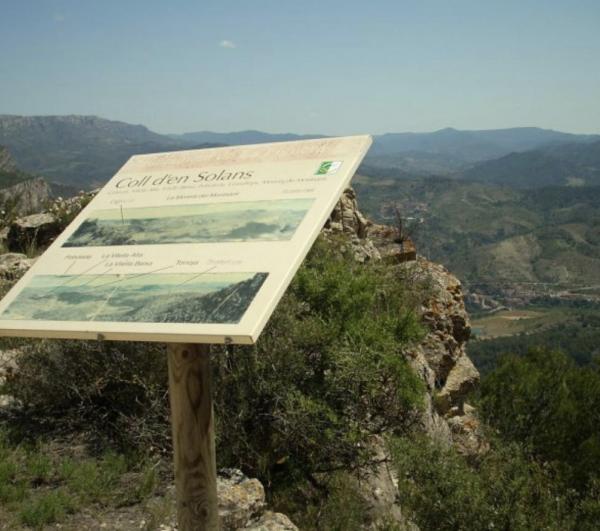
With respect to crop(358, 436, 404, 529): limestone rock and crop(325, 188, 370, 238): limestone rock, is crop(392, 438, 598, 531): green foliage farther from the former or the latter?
crop(325, 188, 370, 238): limestone rock

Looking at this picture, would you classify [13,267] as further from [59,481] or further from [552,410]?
[552,410]

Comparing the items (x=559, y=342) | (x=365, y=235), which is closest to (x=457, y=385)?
(x=365, y=235)

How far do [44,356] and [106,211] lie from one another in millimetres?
2587

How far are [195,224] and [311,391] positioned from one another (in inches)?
106

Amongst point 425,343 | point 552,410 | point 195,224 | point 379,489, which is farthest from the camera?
point 552,410

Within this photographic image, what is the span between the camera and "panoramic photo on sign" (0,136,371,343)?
8.53 ft

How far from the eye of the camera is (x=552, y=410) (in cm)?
1491

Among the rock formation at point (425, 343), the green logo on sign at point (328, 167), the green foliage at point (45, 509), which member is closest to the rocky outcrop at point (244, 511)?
the green foliage at point (45, 509)

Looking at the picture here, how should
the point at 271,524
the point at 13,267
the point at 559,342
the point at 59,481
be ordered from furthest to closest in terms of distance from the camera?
the point at 559,342, the point at 13,267, the point at 59,481, the point at 271,524

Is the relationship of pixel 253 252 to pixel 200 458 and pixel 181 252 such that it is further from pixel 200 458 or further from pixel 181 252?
pixel 200 458

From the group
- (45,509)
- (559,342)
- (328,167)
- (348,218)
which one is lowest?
(559,342)

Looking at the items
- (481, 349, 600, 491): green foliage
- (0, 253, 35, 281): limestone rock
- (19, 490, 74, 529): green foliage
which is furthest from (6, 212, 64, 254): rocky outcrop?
(481, 349, 600, 491): green foliage

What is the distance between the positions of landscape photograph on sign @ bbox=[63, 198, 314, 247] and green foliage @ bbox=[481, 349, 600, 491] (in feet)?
37.4

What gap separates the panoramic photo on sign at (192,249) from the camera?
8.53ft
